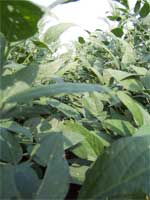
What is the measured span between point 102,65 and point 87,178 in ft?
2.50

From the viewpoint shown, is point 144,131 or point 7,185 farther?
point 144,131

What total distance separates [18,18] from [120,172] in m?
0.22

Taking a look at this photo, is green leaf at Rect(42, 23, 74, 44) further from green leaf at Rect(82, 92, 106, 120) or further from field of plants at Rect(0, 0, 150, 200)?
green leaf at Rect(82, 92, 106, 120)

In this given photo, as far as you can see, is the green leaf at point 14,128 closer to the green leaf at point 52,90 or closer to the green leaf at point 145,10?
the green leaf at point 52,90

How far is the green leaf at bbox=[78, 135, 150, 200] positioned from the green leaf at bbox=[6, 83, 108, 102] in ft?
0.35

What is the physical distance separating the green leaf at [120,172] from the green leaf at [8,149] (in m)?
0.11

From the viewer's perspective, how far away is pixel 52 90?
469 mm

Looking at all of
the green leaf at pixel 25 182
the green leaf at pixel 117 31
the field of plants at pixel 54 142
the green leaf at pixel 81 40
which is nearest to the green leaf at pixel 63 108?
the field of plants at pixel 54 142

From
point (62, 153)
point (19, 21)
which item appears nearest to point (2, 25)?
point (19, 21)

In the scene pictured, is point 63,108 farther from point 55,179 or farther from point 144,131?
point 55,179

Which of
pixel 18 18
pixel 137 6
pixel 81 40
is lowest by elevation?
pixel 81 40

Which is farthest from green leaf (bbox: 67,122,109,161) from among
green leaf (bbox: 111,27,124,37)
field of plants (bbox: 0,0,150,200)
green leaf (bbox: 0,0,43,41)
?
green leaf (bbox: 111,27,124,37)

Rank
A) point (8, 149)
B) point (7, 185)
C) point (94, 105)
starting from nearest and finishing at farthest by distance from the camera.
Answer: point (7, 185), point (8, 149), point (94, 105)

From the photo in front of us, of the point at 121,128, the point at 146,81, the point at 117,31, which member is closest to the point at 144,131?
the point at 121,128
